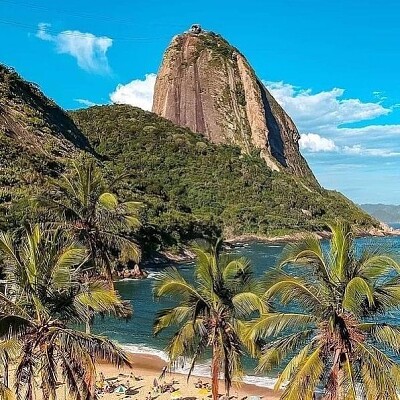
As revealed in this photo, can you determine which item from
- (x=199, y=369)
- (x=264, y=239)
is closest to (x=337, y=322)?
(x=199, y=369)

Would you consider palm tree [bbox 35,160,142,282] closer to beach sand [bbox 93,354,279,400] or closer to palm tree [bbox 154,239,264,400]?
beach sand [bbox 93,354,279,400]

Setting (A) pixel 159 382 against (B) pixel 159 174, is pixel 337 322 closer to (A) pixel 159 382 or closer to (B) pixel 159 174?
(A) pixel 159 382

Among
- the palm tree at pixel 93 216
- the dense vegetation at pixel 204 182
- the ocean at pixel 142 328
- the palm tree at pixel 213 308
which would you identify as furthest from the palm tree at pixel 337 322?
the dense vegetation at pixel 204 182

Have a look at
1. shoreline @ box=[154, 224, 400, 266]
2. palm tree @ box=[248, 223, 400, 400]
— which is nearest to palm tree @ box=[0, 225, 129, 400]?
palm tree @ box=[248, 223, 400, 400]

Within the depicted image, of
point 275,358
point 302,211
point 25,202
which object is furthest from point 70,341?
point 302,211

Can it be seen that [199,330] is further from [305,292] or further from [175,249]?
[175,249]

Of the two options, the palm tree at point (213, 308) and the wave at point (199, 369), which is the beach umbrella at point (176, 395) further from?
the palm tree at point (213, 308)

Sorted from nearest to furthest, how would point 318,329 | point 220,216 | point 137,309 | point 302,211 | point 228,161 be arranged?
point 318,329 < point 137,309 < point 220,216 < point 302,211 < point 228,161
